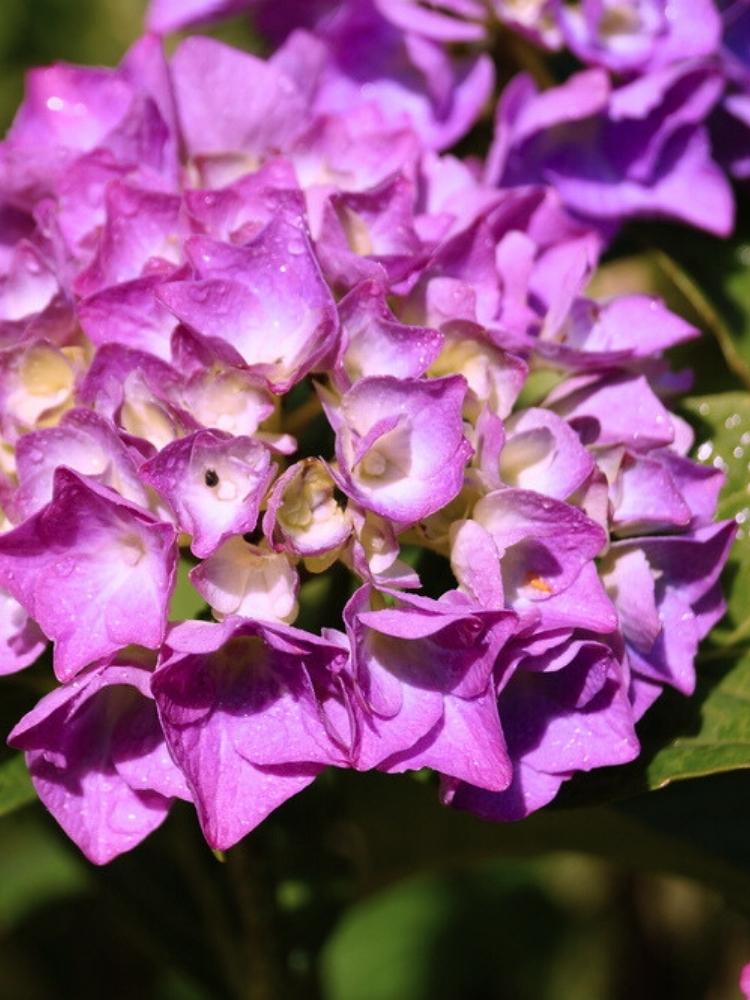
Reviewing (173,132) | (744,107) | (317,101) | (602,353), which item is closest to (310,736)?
(602,353)

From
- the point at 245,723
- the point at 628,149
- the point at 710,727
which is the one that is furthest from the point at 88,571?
the point at 628,149

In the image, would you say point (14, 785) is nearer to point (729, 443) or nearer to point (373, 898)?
point (729, 443)

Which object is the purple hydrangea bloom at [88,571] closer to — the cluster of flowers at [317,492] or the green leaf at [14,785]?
the cluster of flowers at [317,492]

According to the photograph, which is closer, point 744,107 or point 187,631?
point 187,631

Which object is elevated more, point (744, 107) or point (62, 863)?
point (744, 107)

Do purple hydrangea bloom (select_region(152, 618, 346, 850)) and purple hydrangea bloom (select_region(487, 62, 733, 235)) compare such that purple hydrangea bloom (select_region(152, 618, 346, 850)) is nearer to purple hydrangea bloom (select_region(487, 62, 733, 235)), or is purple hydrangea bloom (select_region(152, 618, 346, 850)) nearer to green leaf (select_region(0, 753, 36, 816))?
green leaf (select_region(0, 753, 36, 816))

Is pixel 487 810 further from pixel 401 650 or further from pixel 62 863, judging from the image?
pixel 62 863

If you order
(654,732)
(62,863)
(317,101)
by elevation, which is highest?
(317,101)

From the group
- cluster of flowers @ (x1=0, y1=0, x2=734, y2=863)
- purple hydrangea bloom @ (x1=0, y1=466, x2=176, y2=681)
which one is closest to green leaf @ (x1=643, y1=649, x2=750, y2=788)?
cluster of flowers @ (x1=0, y1=0, x2=734, y2=863)
